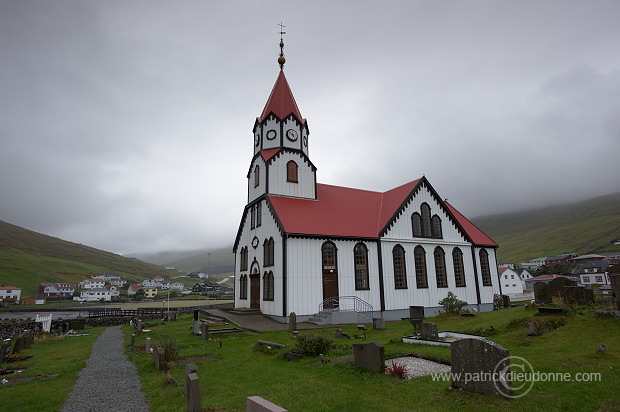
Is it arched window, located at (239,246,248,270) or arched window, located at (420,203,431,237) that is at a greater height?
arched window, located at (420,203,431,237)

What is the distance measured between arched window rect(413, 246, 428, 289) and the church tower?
32.5 ft

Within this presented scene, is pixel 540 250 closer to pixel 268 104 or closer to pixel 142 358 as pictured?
pixel 268 104

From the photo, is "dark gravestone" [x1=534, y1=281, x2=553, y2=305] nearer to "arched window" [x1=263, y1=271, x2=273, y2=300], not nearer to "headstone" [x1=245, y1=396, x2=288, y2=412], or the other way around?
"arched window" [x1=263, y1=271, x2=273, y2=300]

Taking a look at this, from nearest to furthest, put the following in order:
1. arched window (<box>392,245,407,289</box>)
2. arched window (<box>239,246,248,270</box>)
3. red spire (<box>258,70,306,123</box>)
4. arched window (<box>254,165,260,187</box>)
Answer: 1. arched window (<box>392,245,407,289</box>)
2. arched window (<box>254,165,260,187</box>)
3. red spire (<box>258,70,306,123</box>)
4. arched window (<box>239,246,248,270</box>)

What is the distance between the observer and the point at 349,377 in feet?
30.8

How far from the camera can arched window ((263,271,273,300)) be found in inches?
997

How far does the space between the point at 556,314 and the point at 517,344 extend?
4.35 m

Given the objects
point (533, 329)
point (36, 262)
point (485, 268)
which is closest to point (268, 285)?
point (533, 329)

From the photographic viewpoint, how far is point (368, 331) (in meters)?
18.9

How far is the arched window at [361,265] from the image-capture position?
25845mm

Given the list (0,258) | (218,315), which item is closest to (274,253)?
(218,315)

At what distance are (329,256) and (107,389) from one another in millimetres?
16843

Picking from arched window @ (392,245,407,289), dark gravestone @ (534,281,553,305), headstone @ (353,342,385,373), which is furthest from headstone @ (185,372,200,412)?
arched window @ (392,245,407,289)

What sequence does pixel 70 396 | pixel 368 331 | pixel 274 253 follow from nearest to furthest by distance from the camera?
pixel 70 396, pixel 368 331, pixel 274 253
